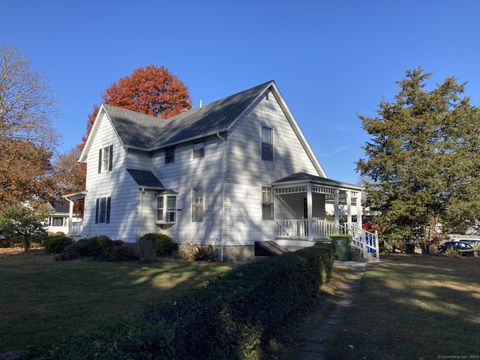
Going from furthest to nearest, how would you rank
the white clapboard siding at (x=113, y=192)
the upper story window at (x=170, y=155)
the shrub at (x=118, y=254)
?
the upper story window at (x=170, y=155) → the white clapboard siding at (x=113, y=192) → the shrub at (x=118, y=254)

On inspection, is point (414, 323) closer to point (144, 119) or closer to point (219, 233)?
point (219, 233)

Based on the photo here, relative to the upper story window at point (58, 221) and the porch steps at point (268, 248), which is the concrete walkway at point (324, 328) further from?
the upper story window at point (58, 221)

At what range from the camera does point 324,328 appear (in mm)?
6430

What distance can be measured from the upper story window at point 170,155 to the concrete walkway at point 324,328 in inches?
477

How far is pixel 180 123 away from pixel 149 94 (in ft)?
61.2

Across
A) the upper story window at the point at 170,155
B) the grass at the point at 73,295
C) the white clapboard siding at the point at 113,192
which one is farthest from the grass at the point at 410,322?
the white clapboard siding at the point at 113,192

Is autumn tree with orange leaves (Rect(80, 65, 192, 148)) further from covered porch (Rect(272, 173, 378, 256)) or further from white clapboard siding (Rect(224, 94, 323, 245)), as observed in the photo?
covered porch (Rect(272, 173, 378, 256))

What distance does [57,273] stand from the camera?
11.9 m

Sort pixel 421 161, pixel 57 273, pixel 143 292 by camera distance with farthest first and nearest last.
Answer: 1. pixel 421 161
2. pixel 57 273
3. pixel 143 292

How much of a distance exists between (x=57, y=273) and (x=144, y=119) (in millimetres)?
14252

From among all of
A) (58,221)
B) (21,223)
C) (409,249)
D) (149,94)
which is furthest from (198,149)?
(58,221)

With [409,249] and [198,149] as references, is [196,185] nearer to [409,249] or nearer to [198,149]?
[198,149]

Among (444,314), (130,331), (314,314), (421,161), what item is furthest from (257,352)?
(421,161)

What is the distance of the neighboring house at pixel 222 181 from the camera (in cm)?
1712
